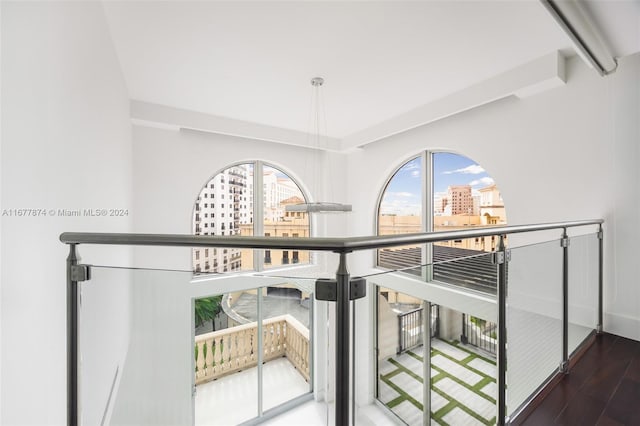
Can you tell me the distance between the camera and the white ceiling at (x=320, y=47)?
1949 millimetres

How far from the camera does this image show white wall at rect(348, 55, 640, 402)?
7.23 ft

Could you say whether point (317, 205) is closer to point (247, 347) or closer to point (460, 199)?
point (247, 347)

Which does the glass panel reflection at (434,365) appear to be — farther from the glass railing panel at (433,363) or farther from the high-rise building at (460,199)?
the high-rise building at (460,199)

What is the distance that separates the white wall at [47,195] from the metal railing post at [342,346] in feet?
3.41

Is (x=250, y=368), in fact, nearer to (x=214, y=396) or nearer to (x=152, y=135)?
(x=214, y=396)

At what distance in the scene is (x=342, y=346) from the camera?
859 mm

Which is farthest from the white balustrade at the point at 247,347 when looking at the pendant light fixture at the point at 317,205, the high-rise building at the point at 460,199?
the high-rise building at the point at 460,199

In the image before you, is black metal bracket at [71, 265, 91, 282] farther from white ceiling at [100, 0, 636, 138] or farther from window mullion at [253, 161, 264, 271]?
window mullion at [253, 161, 264, 271]

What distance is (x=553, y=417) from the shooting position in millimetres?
1363

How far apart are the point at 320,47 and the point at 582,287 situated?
278 cm

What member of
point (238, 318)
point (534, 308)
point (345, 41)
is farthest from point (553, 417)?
point (345, 41)

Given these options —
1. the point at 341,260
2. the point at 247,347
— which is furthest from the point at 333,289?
the point at 247,347

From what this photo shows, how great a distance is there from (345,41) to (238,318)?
222cm

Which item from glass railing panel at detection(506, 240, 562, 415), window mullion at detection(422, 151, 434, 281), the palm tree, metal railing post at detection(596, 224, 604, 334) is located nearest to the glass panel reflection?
glass railing panel at detection(506, 240, 562, 415)
